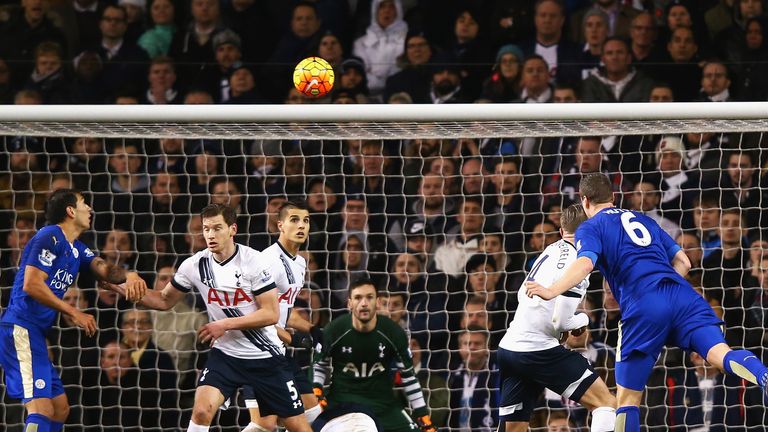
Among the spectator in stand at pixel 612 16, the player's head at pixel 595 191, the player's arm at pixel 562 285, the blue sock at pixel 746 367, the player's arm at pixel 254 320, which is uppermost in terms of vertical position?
the spectator in stand at pixel 612 16

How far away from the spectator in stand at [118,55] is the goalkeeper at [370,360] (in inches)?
125

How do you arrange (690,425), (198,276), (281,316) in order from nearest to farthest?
(198,276), (281,316), (690,425)

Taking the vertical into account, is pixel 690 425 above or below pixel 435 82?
below

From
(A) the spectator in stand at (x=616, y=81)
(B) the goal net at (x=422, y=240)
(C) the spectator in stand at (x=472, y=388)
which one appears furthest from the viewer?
(A) the spectator in stand at (x=616, y=81)

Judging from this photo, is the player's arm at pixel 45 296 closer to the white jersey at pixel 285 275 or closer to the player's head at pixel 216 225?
Answer: the player's head at pixel 216 225

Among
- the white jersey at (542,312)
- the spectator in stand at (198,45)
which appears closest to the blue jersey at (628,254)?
the white jersey at (542,312)

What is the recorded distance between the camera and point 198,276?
7.39m

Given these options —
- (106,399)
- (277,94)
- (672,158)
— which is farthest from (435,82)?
(106,399)

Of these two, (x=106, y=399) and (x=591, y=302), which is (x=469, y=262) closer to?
(x=591, y=302)

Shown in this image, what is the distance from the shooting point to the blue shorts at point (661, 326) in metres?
6.54

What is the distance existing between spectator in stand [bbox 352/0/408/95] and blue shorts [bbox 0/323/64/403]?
150 inches

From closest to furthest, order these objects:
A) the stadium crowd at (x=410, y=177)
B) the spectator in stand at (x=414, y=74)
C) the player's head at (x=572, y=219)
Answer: the player's head at (x=572, y=219) < the stadium crowd at (x=410, y=177) < the spectator in stand at (x=414, y=74)

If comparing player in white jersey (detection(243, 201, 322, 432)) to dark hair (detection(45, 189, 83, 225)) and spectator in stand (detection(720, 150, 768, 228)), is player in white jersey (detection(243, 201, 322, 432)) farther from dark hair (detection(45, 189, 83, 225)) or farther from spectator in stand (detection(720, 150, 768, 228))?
spectator in stand (detection(720, 150, 768, 228))

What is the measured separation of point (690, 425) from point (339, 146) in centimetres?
352
